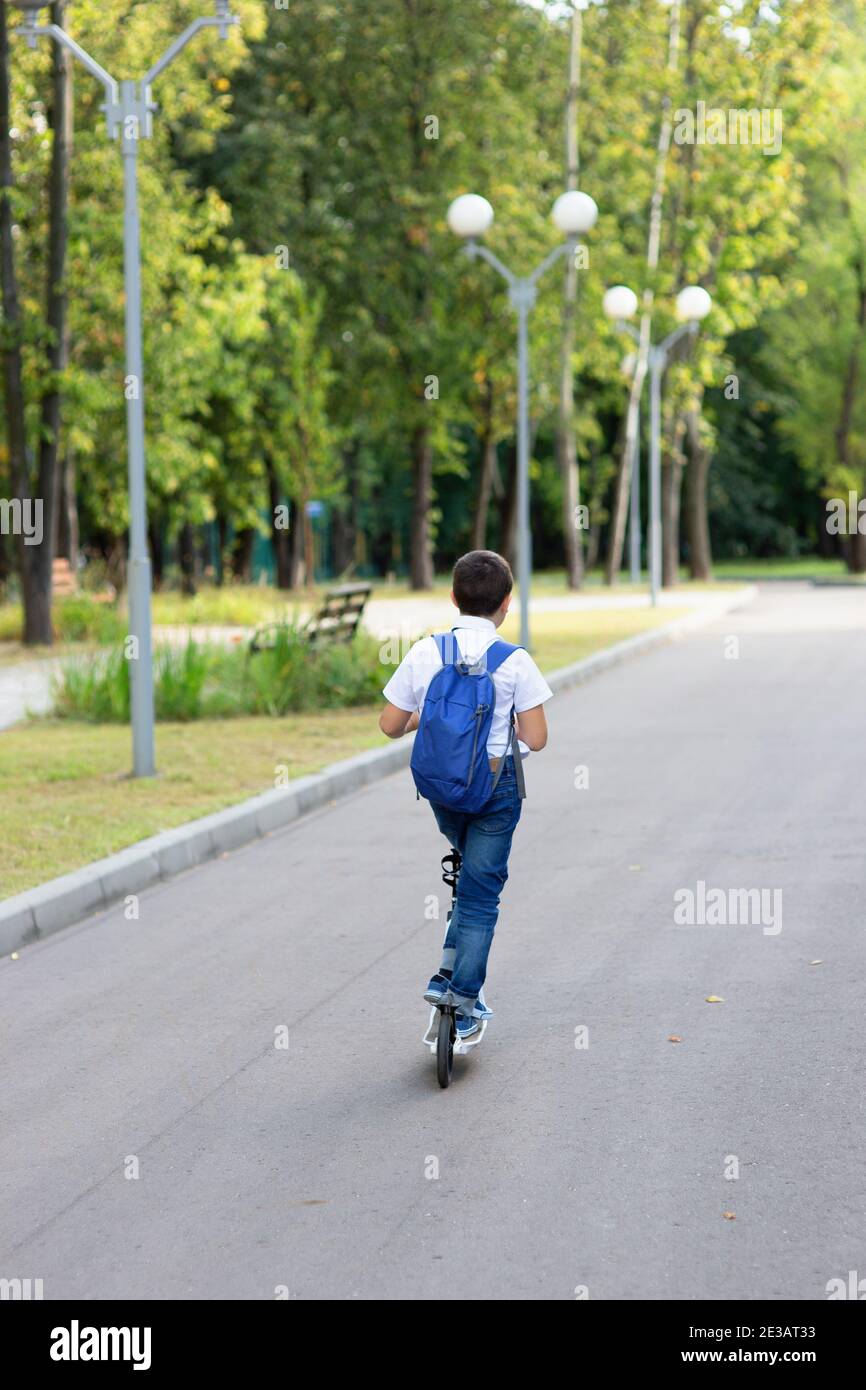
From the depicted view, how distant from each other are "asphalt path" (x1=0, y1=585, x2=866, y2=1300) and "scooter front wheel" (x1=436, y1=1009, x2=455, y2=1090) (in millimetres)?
61

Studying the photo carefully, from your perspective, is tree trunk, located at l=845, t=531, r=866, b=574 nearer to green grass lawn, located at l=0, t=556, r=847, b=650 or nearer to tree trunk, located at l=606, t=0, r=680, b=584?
green grass lawn, located at l=0, t=556, r=847, b=650

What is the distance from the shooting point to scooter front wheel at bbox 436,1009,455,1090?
5574mm

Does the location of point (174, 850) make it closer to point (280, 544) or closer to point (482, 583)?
point (482, 583)

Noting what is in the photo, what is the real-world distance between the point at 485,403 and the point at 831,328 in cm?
1157

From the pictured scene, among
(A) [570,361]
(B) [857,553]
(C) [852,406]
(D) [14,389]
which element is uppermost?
(A) [570,361]

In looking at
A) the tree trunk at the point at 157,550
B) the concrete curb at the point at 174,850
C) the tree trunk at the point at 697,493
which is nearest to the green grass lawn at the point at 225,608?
the tree trunk at the point at 697,493

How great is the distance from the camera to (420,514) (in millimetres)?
39500

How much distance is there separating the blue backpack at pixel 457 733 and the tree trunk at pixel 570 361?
31.4 m

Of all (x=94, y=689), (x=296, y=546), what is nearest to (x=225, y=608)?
(x=296, y=546)

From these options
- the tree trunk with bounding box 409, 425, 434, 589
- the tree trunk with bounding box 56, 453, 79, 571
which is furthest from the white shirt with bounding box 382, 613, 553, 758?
the tree trunk with bounding box 409, 425, 434, 589

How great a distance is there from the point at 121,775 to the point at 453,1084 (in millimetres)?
6637

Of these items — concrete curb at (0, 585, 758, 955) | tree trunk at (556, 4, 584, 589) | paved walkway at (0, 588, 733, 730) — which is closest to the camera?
concrete curb at (0, 585, 758, 955)

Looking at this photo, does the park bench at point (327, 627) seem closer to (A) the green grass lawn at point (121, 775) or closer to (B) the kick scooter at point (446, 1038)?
(A) the green grass lawn at point (121, 775)
